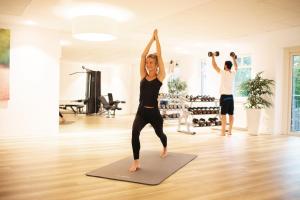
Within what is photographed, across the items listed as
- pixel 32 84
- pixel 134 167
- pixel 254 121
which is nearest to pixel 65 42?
pixel 32 84

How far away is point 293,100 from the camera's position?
22.7 feet

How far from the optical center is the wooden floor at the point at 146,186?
2.63 metres

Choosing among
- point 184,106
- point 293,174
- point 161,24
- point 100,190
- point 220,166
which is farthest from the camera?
point 184,106

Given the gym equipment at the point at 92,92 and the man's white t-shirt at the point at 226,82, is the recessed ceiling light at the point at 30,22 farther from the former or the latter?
the gym equipment at the point at 92,92

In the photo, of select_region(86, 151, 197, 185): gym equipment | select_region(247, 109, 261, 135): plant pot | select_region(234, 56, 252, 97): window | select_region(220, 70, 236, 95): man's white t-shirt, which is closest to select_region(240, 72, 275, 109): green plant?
select_region(247, 109, 261, 135): plant pot

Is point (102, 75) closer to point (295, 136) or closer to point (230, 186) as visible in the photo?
point (295, 136)

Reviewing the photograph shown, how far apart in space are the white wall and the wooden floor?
66 cm

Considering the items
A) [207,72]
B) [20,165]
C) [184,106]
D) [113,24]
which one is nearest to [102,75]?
[207,72]

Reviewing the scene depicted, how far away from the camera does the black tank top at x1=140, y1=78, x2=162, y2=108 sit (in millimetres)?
3369

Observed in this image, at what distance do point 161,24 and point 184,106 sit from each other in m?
2.13

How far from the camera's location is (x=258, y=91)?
6.85 meters

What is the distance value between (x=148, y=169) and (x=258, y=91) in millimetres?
4379

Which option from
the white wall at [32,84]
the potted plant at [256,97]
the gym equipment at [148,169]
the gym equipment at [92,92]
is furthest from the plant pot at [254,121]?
the gym equipment at [92,92]

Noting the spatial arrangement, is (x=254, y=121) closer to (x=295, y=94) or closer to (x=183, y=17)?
(x=295, y=94)
